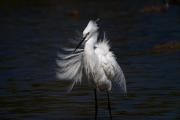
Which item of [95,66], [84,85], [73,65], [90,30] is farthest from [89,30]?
[84,85]

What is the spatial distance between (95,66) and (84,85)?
3.80m

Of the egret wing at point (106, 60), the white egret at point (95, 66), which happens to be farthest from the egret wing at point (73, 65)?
the egret wing at point (106, 60)

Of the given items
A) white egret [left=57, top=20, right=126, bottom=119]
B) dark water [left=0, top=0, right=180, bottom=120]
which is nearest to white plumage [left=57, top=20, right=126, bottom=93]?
white egret [left=57, top=20, right=126, bottom=119]

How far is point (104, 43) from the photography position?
440 inches

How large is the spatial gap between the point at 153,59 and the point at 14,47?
592 cm

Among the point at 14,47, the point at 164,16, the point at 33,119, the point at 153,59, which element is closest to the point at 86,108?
the point at 33,119

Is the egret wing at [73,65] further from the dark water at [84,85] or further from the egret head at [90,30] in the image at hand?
the dark water at [84,85]

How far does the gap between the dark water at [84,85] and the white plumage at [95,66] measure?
26.8 inches

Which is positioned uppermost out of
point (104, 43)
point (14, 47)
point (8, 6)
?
point (8, 6)

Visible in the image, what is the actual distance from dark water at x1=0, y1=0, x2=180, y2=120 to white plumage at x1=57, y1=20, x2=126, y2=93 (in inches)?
26.8

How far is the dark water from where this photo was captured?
12.2 meters

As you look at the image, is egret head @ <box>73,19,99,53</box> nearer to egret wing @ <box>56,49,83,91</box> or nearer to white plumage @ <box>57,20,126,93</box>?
white plumage @ <box>57,20,126,93</box>

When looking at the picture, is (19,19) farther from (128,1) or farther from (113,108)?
(113,108)

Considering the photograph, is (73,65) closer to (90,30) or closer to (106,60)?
(106,60)
